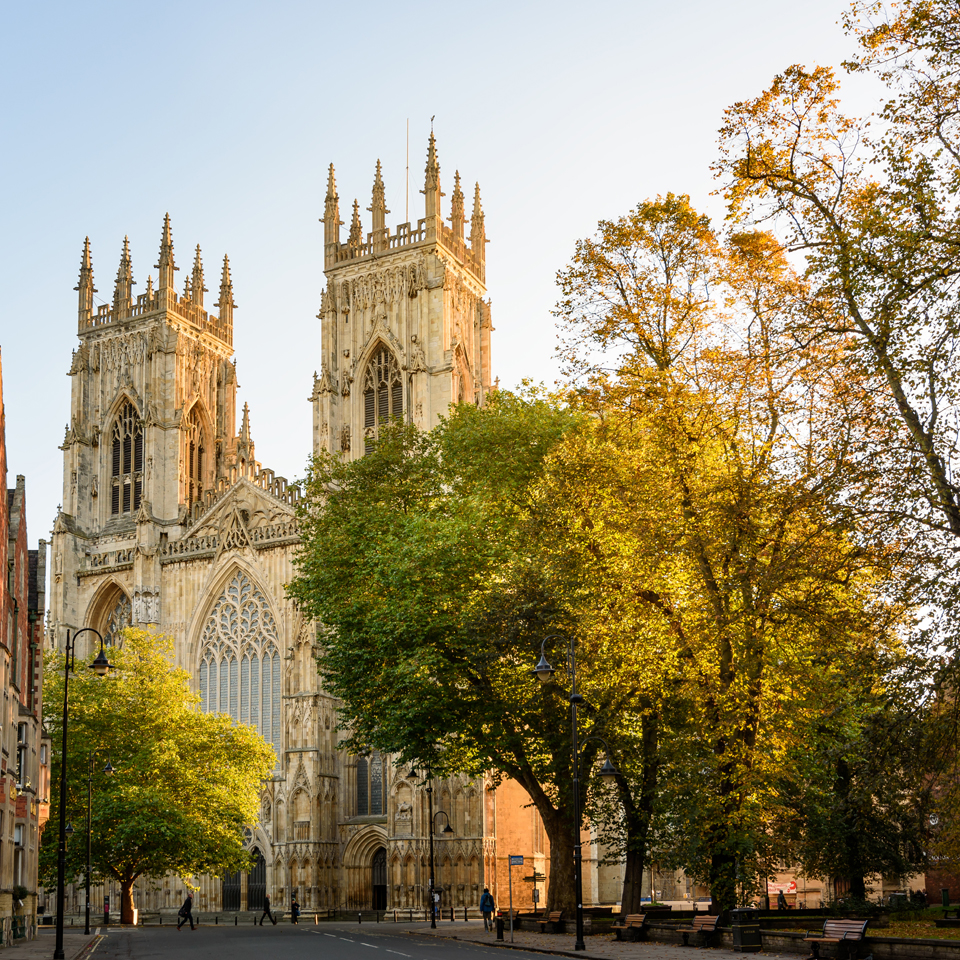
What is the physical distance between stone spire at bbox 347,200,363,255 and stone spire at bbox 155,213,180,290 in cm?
1206

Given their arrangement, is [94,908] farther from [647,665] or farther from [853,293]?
[853,293]

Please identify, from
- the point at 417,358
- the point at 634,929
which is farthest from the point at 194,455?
the point at 634,929

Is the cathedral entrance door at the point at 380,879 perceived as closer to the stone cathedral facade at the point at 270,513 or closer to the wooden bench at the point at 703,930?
the stone cathedral facade at the point at 270,513

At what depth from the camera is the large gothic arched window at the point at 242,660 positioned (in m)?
58.4

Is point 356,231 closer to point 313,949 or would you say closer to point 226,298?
point 226,298

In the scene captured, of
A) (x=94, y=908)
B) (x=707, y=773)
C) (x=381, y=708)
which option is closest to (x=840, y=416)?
(x=707, y=773)

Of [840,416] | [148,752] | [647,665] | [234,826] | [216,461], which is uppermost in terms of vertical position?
[216,461]

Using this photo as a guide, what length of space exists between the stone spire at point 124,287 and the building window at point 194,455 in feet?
24.4

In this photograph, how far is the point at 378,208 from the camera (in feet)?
211

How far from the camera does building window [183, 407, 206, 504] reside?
67.3 metres

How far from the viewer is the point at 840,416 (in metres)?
17.8

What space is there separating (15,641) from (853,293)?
79.6 ft

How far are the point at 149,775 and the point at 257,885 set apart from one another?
42.3 ft

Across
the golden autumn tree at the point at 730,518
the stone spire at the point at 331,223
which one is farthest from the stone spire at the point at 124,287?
the golden autumn tree at the point at 730,518
